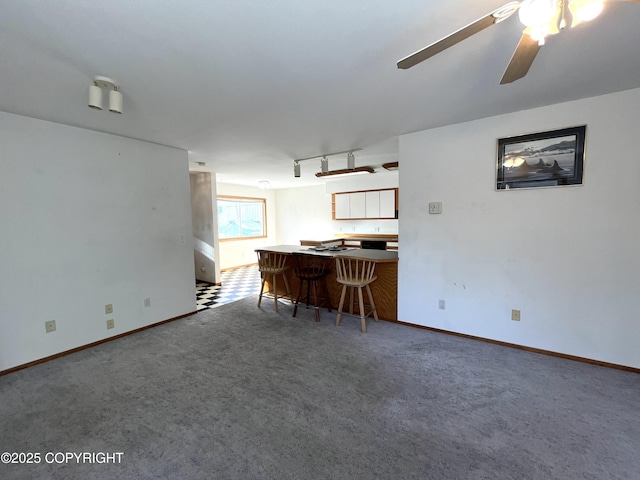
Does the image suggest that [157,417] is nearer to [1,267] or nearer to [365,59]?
[1,267]

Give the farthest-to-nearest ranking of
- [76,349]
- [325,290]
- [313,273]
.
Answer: [325,290] → [313,273] → [76,349]

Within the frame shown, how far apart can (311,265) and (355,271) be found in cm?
69

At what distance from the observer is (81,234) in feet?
9.23

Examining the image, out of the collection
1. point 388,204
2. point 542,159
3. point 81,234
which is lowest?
point 81,234

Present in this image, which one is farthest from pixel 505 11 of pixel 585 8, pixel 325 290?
pixel 325 290

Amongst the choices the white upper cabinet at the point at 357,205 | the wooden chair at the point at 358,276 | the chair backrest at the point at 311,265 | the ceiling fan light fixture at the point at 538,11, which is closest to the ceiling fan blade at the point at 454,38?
the ceiling fan light fixture at the point at 538,11

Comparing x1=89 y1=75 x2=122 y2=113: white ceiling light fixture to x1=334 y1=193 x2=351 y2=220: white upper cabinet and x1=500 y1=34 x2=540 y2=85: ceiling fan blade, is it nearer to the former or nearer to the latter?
x1=500 y1=34 x2=540 y2=85: ceiling fan blade

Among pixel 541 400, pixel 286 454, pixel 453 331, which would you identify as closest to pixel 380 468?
pixel 286 454

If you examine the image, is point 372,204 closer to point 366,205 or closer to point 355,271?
point 366,205

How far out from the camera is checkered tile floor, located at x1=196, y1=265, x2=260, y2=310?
4.50m

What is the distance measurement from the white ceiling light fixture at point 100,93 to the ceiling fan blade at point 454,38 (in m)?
1.81

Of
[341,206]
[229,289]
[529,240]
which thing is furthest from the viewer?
[341,206]

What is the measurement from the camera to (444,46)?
111 centimetres

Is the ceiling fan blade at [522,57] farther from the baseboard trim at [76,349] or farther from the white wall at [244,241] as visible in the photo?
the white wall at [244,241]
